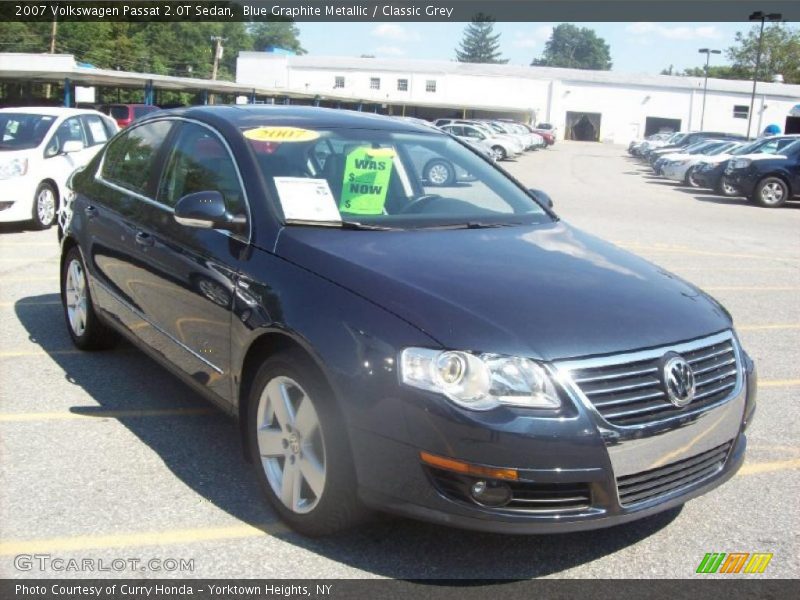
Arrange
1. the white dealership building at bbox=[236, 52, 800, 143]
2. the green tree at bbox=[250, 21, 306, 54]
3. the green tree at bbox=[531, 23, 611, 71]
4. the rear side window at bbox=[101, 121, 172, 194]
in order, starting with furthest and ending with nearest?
the green tree at bbox=[531, 23, 611, 71] < the green tree at bbox=[250, 21, 306, 54] < the white dealership building at bbox=[236, 52, 800, 143] < the rear side window at bbox=[101, 121, 172, 194]

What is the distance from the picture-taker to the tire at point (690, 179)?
25.1 meters

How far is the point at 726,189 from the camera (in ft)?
70.0

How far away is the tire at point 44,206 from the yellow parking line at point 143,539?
8.85 metres

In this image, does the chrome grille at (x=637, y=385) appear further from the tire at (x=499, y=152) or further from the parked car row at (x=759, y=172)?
the tire at (x=499, y=152)

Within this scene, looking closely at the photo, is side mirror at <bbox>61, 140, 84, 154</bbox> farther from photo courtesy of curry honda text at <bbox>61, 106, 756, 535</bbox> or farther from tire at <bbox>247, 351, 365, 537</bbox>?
tire at <bbox>247, 351, 365, 537</bbox>

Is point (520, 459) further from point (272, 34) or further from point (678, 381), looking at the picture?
point (272, 34)

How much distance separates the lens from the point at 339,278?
10.7 feet

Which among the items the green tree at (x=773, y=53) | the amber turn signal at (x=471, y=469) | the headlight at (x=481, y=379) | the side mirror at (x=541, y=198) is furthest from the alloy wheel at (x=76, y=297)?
the green tree at (x=773, y=53)

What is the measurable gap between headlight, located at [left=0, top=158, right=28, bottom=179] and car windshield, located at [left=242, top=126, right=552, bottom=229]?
8.01m

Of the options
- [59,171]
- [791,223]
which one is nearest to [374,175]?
[59,171]

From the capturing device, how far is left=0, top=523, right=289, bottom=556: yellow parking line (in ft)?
10.5

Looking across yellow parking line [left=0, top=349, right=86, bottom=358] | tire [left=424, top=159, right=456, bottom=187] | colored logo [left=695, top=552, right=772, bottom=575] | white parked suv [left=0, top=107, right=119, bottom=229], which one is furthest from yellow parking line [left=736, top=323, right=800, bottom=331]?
white parked suv [left=0, top=107, right=119, bottom=229]

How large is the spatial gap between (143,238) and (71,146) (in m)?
8.35

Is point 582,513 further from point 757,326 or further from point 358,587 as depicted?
point 757,326
